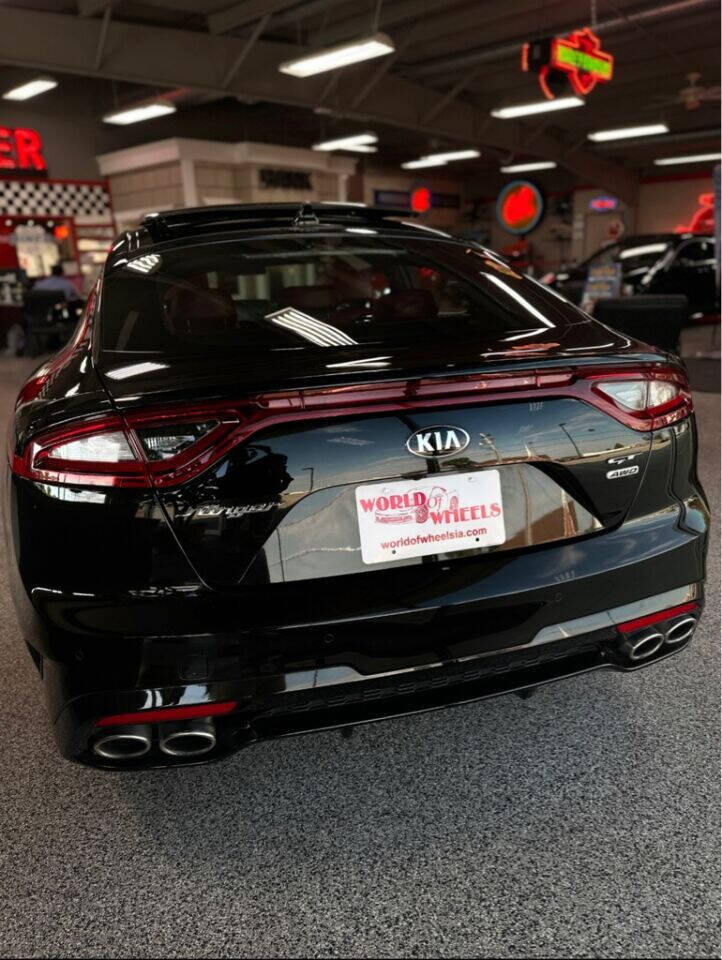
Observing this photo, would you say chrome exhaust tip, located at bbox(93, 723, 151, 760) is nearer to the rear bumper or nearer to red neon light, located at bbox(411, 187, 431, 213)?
the rear bumper

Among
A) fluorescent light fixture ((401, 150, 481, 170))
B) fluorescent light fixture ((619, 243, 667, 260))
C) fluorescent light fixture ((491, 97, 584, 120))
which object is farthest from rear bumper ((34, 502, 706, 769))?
fluorescent light fixture ((401, 150, 481, 170))

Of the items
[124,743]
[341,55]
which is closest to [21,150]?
[341,55]

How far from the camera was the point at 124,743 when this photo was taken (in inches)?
48.3

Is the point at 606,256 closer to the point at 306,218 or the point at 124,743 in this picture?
the point at 306,218

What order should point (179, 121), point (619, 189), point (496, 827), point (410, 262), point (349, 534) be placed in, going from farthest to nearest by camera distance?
point (619, 189) → point (179, 121) → point (410, 262) → point (496, 827) → point (349, 534)

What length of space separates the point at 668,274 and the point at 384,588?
1144 centimetres

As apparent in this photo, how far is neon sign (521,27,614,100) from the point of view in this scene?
29.1 ft

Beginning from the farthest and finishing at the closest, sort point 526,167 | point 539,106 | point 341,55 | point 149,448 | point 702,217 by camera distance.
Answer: point 526,167, point 702,217, point 539,106, point 341,55, point 149,448

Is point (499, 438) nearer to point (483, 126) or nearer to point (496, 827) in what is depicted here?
point (496, 827)

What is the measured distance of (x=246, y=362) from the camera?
1.30 m

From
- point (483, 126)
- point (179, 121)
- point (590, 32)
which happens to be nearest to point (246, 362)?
point (590, 32)

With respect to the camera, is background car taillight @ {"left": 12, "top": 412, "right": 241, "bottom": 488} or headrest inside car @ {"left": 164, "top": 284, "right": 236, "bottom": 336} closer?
background car taillight @ {"left": 12, "top": 412, "right": 241, "bottom": 488}

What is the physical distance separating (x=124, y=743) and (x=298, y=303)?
1.29 meters

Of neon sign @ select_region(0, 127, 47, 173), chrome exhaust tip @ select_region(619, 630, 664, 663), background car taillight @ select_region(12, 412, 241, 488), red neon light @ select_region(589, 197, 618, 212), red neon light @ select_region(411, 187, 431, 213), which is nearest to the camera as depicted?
background car taillight @ select_region(12, 412, 241, 488)
